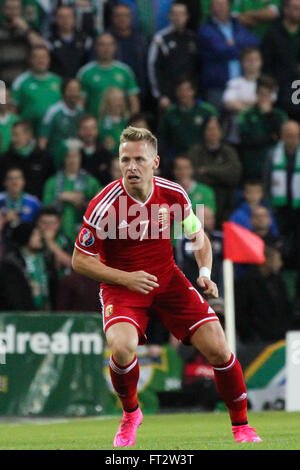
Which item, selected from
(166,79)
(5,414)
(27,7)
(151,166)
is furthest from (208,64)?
(151,166)

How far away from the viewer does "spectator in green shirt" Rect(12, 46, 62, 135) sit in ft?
56.0

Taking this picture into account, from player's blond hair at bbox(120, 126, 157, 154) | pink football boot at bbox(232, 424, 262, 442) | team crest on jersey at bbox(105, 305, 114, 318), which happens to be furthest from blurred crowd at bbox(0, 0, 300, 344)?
pink football boot at bbox(232, 424, 262, 442)

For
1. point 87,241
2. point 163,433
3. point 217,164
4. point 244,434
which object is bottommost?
point 163,433

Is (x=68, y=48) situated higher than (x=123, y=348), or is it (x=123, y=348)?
(x=68, y=48)

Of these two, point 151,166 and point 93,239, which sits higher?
point 151,166

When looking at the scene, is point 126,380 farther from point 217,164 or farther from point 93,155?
point 217,164

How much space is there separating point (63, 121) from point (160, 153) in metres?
1.53

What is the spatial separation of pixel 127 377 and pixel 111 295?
2.06 feet

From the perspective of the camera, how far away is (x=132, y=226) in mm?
8531

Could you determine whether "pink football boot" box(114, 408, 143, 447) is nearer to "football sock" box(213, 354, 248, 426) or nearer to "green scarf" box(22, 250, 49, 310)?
"football sock" box(213, 354, 248, 426)

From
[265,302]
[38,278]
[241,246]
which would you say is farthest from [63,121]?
[265,302]
